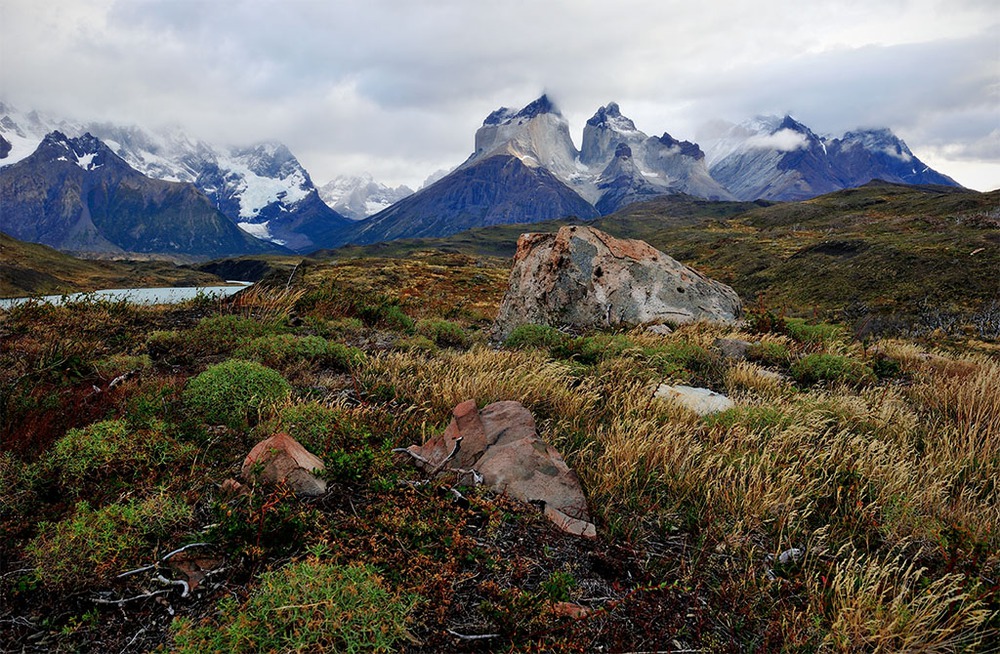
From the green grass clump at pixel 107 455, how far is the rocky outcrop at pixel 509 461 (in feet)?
6.43

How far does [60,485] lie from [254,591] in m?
2.28

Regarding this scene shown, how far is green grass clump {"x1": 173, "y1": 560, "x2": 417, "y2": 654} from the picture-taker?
6.96 ft

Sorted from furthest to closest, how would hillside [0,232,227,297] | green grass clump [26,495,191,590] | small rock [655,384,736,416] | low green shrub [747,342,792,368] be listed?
hillside [0,232,227,297]
low green shrub [747,342,792,368]
small rock [655,384,736,416]
green grass clump [26,495,191,590]

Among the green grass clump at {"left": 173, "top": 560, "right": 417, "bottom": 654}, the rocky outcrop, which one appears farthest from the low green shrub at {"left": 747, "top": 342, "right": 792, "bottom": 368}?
the green grass clump at {"left": 173, "top": 560, "right": 417, "bottom": 654}

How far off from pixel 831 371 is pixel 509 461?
7.58 m

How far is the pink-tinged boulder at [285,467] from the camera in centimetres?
340

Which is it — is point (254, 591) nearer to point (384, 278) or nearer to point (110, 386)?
point (110, 386)

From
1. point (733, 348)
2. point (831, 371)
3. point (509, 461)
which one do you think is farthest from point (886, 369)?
point (509, 461)

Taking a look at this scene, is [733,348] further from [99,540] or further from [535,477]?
[99,540]

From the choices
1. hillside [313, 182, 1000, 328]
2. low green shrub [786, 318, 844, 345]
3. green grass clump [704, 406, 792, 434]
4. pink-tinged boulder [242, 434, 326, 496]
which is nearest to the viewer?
pink-tinged boulder [242, 434, 326, 496]

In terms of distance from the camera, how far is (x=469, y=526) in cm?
329

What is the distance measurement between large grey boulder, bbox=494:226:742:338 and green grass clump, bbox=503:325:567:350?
13.8 ft

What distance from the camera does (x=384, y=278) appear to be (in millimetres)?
52906

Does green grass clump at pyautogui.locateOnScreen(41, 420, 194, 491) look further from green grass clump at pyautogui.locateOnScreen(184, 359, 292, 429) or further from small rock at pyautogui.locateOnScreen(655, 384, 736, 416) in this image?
small rock at pyautogui.locateOnScreen(655, 384, 736, 416)
